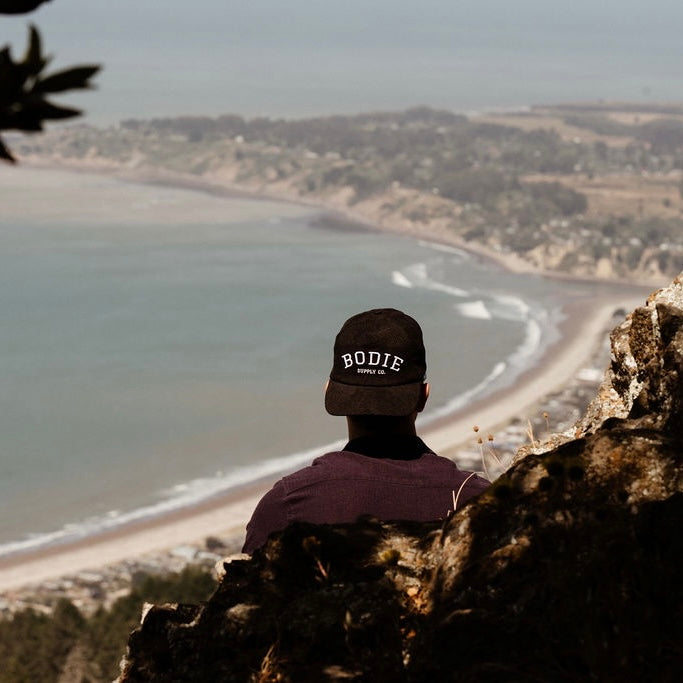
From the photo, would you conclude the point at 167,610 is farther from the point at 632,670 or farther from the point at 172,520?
the point at 172,520

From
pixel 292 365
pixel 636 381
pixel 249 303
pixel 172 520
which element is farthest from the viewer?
pixel 249 303

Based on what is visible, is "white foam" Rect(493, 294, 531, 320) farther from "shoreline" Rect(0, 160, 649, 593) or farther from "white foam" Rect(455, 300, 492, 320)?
"shoreline" Rect(0, 160, 649, 593)

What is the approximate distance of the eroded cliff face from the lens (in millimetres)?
2975

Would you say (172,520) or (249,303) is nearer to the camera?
(172,520)

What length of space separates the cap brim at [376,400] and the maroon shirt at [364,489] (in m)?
0.13

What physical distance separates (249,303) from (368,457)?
9520cm

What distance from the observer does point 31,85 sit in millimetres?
2113

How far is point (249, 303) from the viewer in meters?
98.8

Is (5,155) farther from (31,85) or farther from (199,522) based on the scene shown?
(199,522)

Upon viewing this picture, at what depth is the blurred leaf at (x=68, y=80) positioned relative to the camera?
2.12 metres

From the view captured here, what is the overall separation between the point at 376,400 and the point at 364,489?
0.30 m

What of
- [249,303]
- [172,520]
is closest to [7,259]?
[249,303]

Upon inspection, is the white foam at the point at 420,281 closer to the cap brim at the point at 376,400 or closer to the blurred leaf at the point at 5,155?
the cap brim at the point at 376,400

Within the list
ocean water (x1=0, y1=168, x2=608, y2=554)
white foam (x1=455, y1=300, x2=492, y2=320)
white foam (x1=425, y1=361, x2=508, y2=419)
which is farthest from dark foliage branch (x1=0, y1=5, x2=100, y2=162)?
white foam (x1=455, y1=300, x2=492, y2=320)
